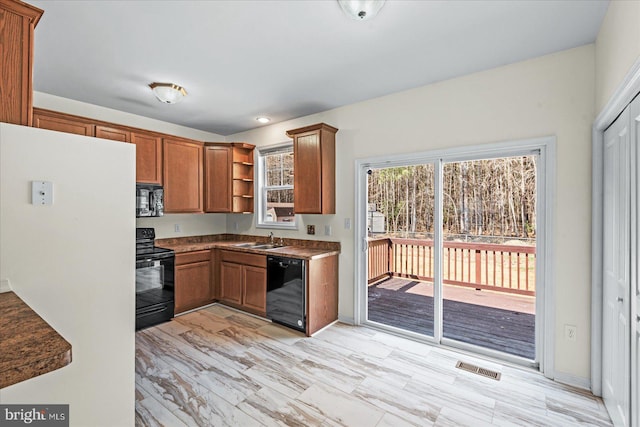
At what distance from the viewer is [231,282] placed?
161 inches

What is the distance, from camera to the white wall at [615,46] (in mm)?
1458

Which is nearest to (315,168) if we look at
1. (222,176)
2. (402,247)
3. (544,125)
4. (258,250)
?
(258,250)

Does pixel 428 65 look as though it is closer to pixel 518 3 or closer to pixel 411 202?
pixel 518 3

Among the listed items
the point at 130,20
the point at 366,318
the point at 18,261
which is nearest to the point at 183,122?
the point at 130,20

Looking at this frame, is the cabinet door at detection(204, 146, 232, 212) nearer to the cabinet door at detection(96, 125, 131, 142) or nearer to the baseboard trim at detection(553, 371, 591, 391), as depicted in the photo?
the cabinet door at detection(96, 125, 131, 142)

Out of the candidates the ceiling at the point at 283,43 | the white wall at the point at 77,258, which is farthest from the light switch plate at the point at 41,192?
the ceiling at the point at 283,43

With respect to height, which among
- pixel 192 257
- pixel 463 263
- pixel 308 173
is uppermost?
pixel 308 173

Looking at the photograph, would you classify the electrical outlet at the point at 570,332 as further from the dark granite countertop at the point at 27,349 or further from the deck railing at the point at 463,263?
the dark granite countertop at the point at 27,349

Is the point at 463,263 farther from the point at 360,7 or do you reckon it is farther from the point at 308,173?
the point at 360,7

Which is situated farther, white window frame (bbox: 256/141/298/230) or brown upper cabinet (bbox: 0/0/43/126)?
white window frame (bbox: 256/141/298/230)

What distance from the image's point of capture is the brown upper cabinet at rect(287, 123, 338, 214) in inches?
140

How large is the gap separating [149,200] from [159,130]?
1164 mm
